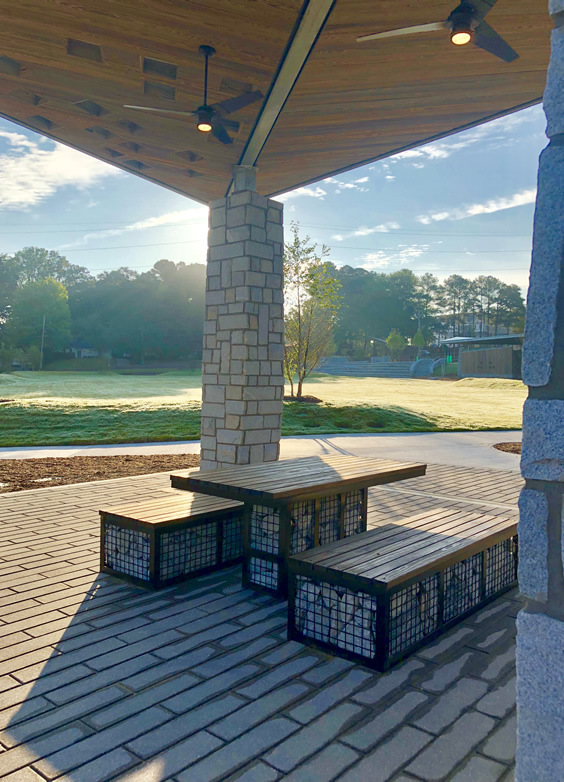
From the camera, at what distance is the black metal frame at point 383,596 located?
111 inches

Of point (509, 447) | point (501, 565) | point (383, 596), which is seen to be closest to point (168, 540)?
point (383, 596)

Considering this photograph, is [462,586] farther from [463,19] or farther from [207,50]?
[207,50]

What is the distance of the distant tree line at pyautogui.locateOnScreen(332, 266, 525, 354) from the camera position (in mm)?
74750

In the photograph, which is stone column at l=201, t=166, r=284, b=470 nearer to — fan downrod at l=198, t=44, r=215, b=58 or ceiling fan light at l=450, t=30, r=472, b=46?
fan downrod at l=198, t=44, r=215, b=58

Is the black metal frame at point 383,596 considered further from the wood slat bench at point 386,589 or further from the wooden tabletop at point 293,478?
the wooden tabletop at point 293,478

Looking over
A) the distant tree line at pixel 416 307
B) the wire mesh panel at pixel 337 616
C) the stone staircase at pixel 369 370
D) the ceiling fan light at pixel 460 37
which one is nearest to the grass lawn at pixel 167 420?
the wire mesh panel at pixel 337 616

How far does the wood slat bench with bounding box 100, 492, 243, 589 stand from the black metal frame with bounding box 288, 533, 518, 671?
1.13 m

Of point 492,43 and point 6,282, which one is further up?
point 6,282

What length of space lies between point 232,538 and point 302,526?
0.74 meters

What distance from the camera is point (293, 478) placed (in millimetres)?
3947

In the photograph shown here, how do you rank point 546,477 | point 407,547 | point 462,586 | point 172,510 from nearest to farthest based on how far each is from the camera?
point 546,477 < point 407,547 < point 462,586 < point 172,510

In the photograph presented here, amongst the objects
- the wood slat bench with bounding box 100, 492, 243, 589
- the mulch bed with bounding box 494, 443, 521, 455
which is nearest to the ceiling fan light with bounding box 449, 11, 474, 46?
the wood slat bench with bounding box 100, 492, 243, 589

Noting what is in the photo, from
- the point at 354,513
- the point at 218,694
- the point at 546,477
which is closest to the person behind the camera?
the point at 546,477

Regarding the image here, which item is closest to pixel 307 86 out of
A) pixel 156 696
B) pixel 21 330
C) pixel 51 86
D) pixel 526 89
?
pixel 526 89
